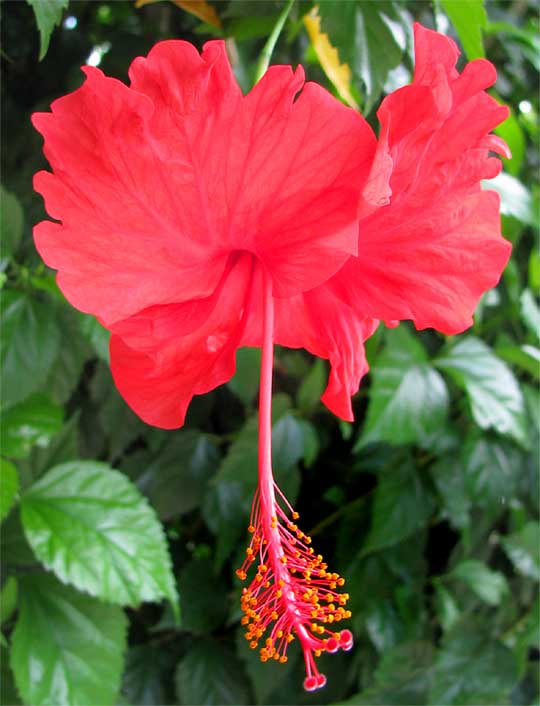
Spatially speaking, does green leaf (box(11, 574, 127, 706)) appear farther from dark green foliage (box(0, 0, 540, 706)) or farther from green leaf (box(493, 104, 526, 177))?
green leaf (box(493, 104, 526, 177))

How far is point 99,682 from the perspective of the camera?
0.69 meters

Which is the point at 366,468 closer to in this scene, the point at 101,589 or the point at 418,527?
the point at 418,527

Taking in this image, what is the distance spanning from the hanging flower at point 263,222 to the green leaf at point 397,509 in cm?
44

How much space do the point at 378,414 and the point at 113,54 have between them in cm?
47

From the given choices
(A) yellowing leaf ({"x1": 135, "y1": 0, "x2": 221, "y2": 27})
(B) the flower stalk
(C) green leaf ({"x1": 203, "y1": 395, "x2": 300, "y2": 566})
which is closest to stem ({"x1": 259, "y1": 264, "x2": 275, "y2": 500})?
(B) the flower stalk

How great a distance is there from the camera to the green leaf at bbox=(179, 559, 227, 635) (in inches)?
36.9

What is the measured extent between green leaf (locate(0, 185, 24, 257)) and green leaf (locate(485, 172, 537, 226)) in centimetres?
48

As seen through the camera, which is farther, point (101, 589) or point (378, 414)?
point (378, 414)

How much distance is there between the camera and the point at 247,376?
816 mm

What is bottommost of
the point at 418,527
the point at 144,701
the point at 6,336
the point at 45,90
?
the point at 144,701

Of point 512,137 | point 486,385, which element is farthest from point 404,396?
point 512,137

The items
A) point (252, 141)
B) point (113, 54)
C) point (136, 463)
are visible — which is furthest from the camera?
point (136, 463)

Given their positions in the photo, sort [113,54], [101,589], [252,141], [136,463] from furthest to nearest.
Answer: [136,463], [113,54], [101,589], [252,141]

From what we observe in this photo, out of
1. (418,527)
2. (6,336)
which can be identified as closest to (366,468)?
(418,527)
